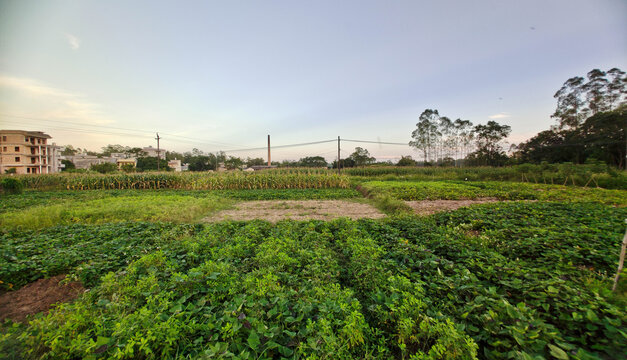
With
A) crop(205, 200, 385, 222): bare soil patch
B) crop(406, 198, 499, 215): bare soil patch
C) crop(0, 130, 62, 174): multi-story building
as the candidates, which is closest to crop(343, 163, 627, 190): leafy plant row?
crop(406, 198, 499, 215): bare soil patch

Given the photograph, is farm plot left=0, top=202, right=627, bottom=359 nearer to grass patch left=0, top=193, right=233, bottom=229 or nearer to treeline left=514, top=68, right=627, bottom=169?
grass patch left=0, top=193, right=233, bottom=229

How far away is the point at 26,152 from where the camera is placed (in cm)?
4547

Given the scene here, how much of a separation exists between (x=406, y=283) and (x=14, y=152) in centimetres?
6985

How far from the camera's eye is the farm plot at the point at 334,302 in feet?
6.04

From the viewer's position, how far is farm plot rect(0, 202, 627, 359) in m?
1.84

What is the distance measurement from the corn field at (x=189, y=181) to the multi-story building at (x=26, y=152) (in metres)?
28.0

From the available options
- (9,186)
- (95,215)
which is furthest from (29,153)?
(95,215)

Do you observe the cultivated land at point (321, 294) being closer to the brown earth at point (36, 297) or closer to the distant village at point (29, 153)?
the brown earth at point (36, 297)

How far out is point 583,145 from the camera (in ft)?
103

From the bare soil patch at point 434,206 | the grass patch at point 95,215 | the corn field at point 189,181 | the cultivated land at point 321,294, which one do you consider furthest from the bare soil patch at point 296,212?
the corn field at point 189,181

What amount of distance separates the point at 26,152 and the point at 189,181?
54.4 m

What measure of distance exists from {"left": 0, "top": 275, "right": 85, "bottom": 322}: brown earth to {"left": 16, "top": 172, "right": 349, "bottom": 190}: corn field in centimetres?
1542

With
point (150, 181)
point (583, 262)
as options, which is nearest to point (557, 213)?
point (583, 262)

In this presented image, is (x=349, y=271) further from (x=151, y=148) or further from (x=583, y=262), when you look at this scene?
(x=151, y=148)
